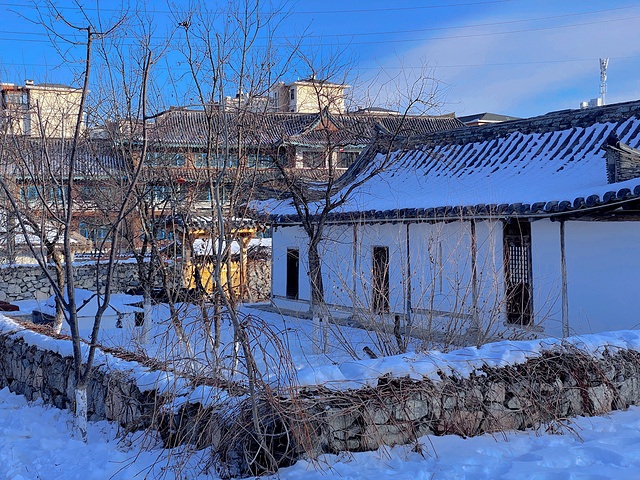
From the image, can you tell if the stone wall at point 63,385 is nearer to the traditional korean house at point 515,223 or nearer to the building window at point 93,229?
the building window at point 93,229

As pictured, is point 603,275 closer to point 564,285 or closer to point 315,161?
point 564,285

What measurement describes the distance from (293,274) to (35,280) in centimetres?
837

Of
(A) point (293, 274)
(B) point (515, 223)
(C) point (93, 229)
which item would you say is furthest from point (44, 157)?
(A) point (293, 274)

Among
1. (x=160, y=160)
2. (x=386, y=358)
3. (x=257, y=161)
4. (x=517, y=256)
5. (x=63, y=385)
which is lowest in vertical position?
(x=63, y=385)

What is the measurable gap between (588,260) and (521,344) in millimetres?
4929

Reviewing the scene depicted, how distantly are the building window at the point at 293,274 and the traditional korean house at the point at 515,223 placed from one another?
79cm

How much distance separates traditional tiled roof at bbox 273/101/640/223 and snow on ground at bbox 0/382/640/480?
422 centimetres

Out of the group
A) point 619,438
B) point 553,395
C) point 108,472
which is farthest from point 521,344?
point 108,472

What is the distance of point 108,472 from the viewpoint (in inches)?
159

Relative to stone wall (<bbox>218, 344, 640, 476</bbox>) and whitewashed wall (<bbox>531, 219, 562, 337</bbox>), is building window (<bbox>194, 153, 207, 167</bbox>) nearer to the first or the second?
whitewashed wall (<bbox>531, 219, 562, 337</bbox>)

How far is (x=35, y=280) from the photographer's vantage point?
17.9 metres

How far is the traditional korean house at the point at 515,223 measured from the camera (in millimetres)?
8609

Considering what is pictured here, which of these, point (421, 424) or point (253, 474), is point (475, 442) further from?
point (253, 474)

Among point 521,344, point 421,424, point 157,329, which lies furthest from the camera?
point 157,329
